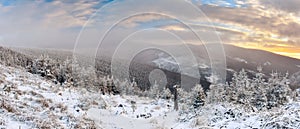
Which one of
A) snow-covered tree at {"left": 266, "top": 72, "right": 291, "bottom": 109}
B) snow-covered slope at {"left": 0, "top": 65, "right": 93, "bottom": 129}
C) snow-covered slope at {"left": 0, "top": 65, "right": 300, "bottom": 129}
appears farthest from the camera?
snow-covered tree at {"left": 266, "top": 72, "right": 291, "bottom": 109}

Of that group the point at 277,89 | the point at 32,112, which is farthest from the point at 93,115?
the point at 277,89

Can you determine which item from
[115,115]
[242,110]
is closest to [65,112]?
[115,115]

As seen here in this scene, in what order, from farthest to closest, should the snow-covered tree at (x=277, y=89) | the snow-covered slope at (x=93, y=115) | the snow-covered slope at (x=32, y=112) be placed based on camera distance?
the snow-covered tree at (x=277, y=89), the snow-covered slope at (x=93, y=115), the snow-covered slope at (x=32, y=112)

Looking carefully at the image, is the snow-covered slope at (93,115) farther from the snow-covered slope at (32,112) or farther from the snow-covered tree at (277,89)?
the snow-covered tree at (277,89)

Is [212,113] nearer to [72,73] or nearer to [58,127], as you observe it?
[58,127]

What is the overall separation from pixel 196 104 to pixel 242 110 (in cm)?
744

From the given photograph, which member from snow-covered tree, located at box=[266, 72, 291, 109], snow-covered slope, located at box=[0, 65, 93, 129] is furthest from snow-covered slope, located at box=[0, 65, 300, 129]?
snow-covered tree, located at box=[266, 72, 291, 109]

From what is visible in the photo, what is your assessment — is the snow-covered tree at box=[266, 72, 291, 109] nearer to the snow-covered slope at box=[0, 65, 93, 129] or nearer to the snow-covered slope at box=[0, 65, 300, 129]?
the snow-covered slope at box=[0, 65, 300, 129]

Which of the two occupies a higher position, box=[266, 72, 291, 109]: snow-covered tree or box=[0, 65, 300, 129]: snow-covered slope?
box=[0, 65, 300, 129]: snow-covered slope

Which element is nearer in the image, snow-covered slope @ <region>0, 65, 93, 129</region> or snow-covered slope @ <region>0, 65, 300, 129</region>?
snow-covered slope @ <region>0, 65, 93, 129</region>

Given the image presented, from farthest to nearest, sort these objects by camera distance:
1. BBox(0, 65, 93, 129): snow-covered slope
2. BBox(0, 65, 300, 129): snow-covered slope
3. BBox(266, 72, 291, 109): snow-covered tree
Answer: BBox(266, 72, 291, 109): snow-covered tree, BBox(0, 65, 300, 129): snow-covered slope, BBox(0, 65, 93, 129): snow-covered slope

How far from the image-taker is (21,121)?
10914mm

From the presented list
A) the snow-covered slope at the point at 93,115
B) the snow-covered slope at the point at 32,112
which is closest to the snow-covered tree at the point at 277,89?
the snow-covered slope at the point at 93,115

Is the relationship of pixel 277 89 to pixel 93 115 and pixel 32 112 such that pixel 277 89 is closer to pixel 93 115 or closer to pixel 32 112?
pixel 93 115
